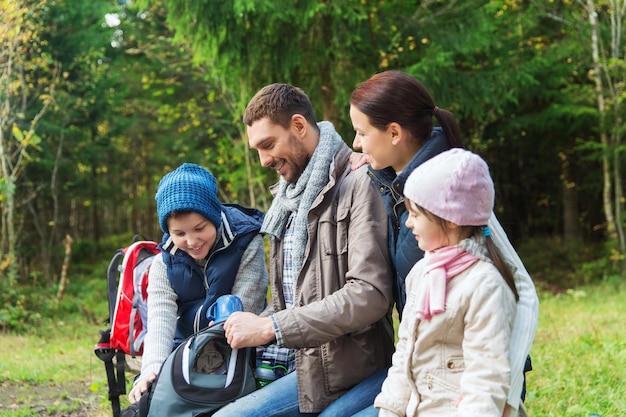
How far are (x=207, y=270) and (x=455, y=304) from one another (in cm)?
141

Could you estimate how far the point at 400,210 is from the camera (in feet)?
8.56

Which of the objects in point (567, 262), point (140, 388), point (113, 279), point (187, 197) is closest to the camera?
point (140, 388)

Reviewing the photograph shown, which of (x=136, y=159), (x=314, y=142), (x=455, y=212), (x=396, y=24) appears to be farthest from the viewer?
(x=136, y=159)

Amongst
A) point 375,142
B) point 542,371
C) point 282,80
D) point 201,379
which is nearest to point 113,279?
point 201,379

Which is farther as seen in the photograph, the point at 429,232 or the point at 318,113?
the point at 318,113

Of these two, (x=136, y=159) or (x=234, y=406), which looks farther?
(x=136, y=159)

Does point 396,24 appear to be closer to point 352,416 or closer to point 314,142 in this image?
point 314,142

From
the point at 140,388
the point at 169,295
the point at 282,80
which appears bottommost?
the point at 140,388

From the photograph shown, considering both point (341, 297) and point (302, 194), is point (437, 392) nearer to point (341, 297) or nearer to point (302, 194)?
point (341, 297)

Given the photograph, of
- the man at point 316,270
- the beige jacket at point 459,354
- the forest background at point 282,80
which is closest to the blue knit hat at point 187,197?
the man at point 316,270

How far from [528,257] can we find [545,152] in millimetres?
2644

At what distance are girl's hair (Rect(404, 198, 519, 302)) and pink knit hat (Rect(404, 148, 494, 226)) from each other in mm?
32

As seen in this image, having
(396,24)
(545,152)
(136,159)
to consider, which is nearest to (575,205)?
(545,152)

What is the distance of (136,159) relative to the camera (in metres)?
23.6
